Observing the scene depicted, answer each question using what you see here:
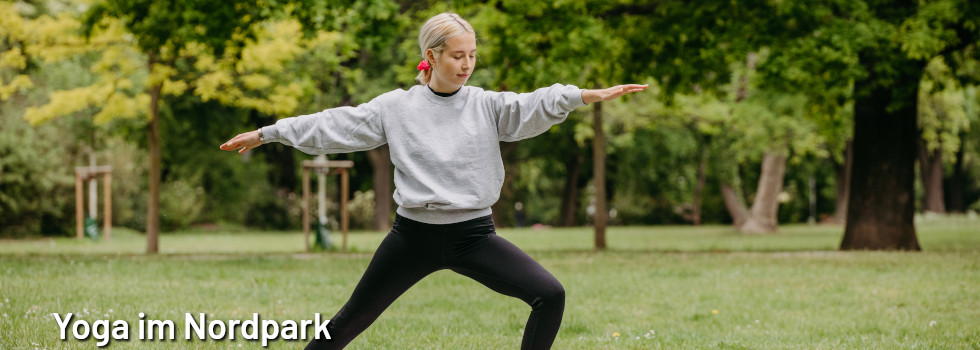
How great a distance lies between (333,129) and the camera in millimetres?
4348

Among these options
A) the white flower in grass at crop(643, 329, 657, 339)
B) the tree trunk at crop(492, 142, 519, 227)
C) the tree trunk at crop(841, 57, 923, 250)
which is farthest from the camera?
the tree trunk at crop(492, 142, 519, 227)

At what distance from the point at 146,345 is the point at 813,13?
11.7 metres

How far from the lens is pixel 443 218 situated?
422cm

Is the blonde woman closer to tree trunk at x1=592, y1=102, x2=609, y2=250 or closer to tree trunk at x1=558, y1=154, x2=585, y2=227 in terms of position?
tree trunk at x1=592, y1=102, x2=609, y2=250

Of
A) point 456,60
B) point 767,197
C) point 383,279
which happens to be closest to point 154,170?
point 383,279

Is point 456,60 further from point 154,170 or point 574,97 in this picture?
point 154,170

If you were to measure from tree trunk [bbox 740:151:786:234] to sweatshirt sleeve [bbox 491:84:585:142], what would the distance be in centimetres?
2794

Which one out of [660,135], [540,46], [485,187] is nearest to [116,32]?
[540,46]

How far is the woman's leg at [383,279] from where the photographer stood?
4.28 metres

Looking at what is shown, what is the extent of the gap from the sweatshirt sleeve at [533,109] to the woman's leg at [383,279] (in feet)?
2.12

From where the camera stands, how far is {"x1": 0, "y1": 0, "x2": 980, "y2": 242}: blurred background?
14445 mm

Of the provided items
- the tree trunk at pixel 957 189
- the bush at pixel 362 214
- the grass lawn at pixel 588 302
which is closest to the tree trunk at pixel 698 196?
the bush at pixel 362 214

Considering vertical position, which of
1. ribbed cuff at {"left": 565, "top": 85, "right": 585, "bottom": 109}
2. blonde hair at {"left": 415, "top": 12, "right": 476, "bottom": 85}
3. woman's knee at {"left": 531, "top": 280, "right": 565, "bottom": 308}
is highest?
blonde hair at {"left": 415, "top": 12, "right": 476, "bottom": 85}

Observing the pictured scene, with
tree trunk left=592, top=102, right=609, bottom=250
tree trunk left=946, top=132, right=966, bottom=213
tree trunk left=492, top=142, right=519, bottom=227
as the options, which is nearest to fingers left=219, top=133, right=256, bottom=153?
tree trunk left=592, top=102, right=609, bottom=250
